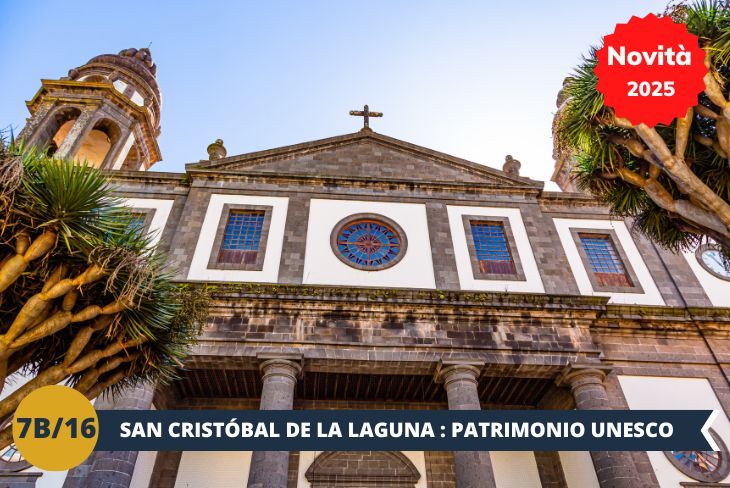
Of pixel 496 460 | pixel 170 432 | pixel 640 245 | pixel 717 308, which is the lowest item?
pixel 170 432

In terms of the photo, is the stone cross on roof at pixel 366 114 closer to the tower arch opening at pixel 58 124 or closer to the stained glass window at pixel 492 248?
the stained glass window at pixel 492 248

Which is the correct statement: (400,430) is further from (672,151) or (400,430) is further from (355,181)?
(355,181)

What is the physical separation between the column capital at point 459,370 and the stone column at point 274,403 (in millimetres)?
3341

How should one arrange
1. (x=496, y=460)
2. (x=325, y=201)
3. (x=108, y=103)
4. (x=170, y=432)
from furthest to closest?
(x=108, y=103) < (x=325, y=201) < (x=496, y=460) < (x=170, y=432)

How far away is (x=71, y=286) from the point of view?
19.1ft

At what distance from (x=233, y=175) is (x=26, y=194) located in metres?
9.67

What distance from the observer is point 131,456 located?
962cm

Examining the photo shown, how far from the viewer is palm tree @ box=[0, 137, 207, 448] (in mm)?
5602

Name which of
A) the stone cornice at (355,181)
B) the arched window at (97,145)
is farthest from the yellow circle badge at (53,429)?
the arched window at (97,145)

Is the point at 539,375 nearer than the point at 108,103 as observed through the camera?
Yes

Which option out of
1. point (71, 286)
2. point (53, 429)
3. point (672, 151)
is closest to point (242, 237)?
point (71, 286)

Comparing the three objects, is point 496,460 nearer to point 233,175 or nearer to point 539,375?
point 539,375

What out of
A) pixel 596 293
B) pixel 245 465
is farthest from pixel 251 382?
pixel 596 293

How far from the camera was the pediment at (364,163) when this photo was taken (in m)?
15.6
